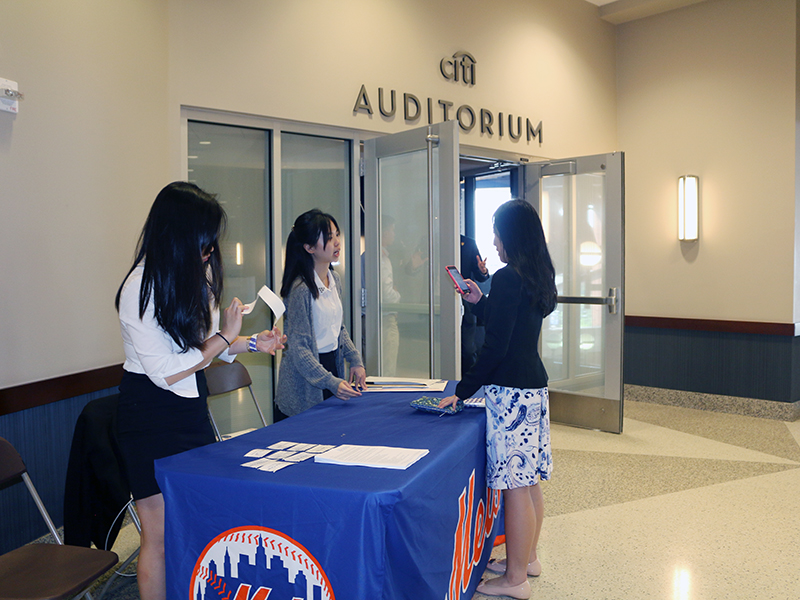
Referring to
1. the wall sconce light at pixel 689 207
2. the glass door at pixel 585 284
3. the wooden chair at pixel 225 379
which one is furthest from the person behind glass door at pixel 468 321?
the wooden chair at pixel 225 379

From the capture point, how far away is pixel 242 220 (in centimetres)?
433

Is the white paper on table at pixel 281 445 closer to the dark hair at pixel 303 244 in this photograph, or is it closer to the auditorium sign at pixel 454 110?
the dark hair at pixel 303 244

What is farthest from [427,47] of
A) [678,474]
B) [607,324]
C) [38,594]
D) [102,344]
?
[38,594]

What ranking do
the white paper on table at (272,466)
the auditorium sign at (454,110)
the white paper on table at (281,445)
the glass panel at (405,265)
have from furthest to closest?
the auditorium sign at (454,110) < the glass panel at (405,265) < the white paper on table at (281,445) < the white paper on table at (272,466)

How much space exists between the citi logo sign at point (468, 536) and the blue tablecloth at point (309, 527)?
0.13ft

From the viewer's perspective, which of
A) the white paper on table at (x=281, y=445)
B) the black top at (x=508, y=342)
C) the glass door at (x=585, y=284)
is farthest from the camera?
the glass door at (x=585, y=284)

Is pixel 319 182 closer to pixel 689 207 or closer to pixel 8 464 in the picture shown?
pixel 8 464

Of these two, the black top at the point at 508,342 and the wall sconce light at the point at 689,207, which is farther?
the wall sconce light at the point at 689,207

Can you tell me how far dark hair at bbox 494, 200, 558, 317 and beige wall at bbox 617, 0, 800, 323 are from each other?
4.40 m

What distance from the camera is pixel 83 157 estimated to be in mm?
3240

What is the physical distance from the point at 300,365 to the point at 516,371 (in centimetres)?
98

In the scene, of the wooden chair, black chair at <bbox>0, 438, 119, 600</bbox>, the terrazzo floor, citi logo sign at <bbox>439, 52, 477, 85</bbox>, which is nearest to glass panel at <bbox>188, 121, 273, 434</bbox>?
the wooden chair

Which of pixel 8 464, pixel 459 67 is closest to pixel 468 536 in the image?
pixel 8 464

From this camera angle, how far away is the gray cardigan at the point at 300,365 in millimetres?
2820
